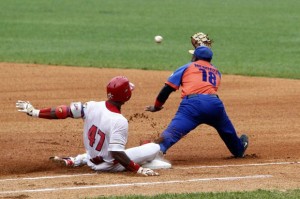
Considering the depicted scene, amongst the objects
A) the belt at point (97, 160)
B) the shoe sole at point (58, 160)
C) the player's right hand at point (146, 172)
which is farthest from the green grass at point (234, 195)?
the shoe sole at point (58, 160)

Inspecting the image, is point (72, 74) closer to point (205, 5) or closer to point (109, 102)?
point (109, 102)

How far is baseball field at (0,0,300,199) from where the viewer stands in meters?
8.98

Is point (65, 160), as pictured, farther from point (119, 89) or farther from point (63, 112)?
point (119, 89)

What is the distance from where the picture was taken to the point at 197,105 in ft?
34.0

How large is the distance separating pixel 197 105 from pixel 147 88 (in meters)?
6.46

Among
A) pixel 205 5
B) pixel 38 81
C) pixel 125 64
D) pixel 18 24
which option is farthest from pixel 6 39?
pixel 205 5

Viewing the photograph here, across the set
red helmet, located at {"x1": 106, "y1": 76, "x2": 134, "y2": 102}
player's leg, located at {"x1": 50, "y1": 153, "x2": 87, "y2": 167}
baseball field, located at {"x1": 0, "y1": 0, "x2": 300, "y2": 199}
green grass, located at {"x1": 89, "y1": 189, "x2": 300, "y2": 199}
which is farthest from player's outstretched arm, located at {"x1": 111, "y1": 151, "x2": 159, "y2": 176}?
green grass, located at {"x1": 89, "y1": 189, "x2": 300, "y2": 199}

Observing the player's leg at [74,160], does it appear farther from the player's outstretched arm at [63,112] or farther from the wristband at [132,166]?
the wristband at [132,166]

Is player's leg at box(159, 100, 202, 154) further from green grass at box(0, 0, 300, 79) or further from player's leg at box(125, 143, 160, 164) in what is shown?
green grass at box(0, 0, 300, 79)

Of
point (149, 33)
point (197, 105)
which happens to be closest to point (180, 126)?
point (197, 105)

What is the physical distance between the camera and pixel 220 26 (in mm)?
29516

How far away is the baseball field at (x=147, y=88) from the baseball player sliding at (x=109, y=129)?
169mm

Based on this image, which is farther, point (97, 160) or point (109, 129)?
point (97, 160)

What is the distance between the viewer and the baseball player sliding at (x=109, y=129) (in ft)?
30.6
